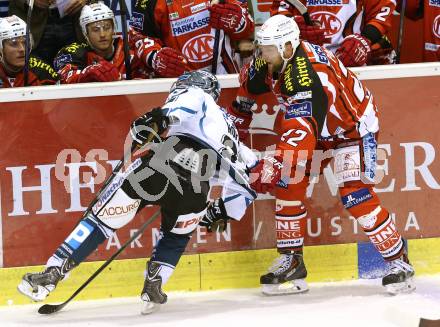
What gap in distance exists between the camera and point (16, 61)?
23.0 ft

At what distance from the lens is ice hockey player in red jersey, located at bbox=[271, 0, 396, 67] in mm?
7090

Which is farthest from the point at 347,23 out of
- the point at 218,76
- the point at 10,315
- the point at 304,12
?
the point at 10,315

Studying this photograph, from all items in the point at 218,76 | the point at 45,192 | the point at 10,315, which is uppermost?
the point at 218,76

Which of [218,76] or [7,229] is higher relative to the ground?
[218,76]

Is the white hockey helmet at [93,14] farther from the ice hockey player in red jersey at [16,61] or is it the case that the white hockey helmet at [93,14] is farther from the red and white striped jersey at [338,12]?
the red and white striped jersey at [338,12]

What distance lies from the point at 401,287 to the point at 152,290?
4.14 ft

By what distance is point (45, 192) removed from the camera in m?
6.73

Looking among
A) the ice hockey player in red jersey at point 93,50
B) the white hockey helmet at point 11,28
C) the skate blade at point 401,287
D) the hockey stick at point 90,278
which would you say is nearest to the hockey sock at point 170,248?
the hockey stick at point 90,278

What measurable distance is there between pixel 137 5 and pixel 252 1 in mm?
884

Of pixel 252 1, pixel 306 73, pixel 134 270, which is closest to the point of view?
pixel 306 73

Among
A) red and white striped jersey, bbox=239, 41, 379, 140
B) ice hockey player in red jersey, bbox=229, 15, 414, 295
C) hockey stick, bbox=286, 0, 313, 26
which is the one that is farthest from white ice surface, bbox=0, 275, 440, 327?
hockey stick, bbox=286, 0, 313, 26

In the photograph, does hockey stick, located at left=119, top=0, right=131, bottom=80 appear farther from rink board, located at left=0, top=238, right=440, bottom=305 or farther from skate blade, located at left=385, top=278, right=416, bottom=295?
skate blade, located at left=385, top=278, right=416, bottom=295

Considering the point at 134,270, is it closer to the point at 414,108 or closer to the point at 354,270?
the point at 354,270

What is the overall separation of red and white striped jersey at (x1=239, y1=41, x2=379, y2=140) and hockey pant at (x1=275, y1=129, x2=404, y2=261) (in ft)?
0.29
